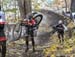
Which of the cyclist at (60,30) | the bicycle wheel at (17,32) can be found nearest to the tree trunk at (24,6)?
the bicycle wheel at (17,32)

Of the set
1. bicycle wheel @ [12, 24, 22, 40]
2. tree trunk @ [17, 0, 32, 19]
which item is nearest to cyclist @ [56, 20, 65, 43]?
bicycle wheel @ [12, 24, 22, 40]

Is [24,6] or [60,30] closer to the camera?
[60,30]

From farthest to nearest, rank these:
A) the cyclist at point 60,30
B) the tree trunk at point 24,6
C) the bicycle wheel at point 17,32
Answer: the tree trunk at point 24,6
the bicycle wheel at point 17,32
the cyclist at point 60,30

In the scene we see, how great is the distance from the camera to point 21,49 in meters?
14.0

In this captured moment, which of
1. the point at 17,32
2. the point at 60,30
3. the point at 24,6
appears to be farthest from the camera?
the point at 24,6

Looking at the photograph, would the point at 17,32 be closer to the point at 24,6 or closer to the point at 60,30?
the point at 24,6

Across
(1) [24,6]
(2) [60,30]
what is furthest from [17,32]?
(2) [60,30]

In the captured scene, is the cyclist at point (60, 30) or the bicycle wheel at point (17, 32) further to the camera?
the bicycle wheel at point (17, 32)

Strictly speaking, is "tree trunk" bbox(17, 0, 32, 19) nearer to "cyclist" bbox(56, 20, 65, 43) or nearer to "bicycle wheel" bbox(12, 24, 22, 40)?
"bicycle wheel" bbox(12, 24, 22, 40)

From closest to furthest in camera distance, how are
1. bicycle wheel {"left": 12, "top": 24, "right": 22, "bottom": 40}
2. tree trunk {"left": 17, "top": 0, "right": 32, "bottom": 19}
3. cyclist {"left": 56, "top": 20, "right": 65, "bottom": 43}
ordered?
cyclist {"left": 56, "top": 20, "right": 65, "bottom": 43} < bicycle wheel {"left": 12, "top": 24, "right": 22, "bottom": 40} < tree trunk {"left": 17, "top": 0, "right": 32, "bottom": 19}

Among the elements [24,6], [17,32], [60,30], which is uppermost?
[24,6]

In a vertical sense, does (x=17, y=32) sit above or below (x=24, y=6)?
below

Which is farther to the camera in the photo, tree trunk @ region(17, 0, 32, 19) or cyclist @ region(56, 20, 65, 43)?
tree trunk @ region(17, 0, 32, 19)

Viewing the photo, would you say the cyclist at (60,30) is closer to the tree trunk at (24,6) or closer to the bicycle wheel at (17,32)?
the bicycle wheel at (17,32)
